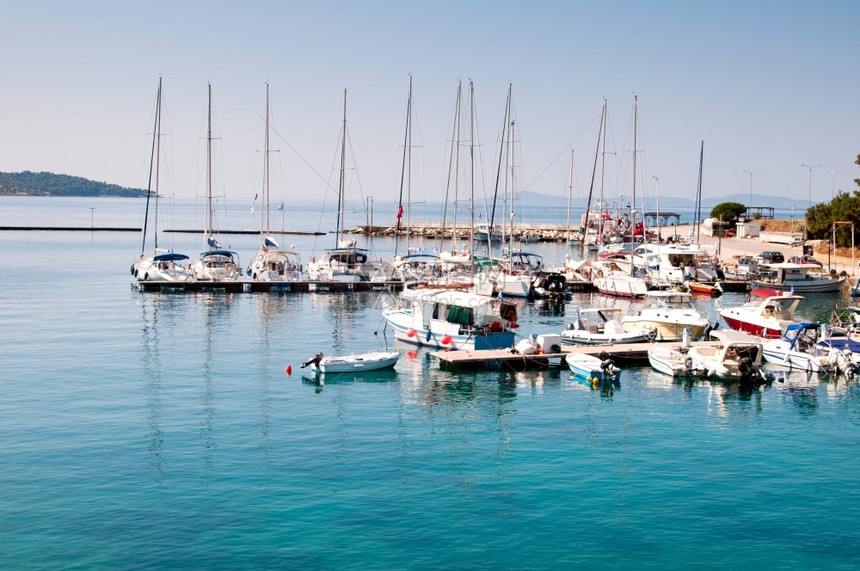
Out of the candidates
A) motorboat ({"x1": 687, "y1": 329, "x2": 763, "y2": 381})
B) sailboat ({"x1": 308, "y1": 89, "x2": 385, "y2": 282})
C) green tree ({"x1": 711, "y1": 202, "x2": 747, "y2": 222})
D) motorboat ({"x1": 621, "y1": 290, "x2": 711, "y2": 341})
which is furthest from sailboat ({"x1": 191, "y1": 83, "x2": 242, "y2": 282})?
green tree ({"x1": 711, "y1": 202, "x2": 747, "y2": 222})

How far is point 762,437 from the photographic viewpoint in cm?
3272

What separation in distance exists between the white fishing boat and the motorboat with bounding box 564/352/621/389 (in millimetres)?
8821

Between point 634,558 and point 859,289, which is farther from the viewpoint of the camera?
point 859,289

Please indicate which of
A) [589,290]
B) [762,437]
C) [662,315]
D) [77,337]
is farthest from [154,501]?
[589,290]

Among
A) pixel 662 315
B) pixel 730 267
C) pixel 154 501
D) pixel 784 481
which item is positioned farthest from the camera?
pixel 730 267

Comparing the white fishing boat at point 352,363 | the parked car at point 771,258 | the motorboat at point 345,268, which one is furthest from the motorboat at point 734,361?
the parked car at point 771,258

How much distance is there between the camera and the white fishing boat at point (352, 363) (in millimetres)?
41750

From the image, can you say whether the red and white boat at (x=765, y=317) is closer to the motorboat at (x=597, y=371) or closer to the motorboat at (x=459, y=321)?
the motorboat at (x=597, y=371)

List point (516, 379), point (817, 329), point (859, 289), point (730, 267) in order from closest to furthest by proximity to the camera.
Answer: point (516, 379) < point (817, 329) < point (859, 289) < point (730, 267)

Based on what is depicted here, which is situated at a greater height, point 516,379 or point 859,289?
point 859,289

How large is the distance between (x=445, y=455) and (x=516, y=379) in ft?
41.2

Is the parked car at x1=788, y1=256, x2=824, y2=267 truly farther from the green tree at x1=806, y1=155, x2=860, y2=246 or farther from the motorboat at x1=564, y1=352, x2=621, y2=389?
the motorboat at x1=564, y1=352, x2=621, y2=389

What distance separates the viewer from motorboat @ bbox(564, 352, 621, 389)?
40812 millimetres

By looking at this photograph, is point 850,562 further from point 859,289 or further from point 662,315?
point 859,289
